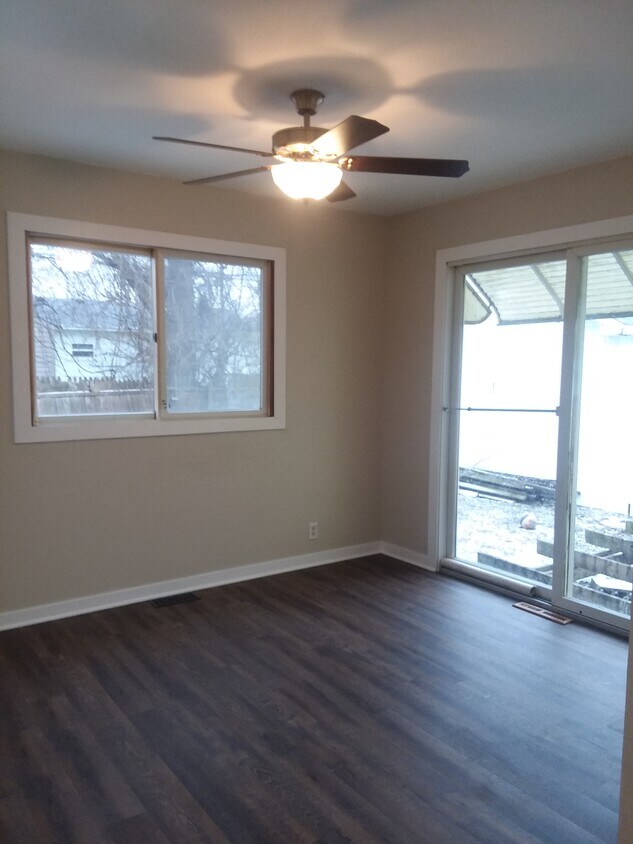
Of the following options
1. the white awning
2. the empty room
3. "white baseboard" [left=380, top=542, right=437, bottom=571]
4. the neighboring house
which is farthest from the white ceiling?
"white baseboard" [left=380, top=542, right=437, bottom=571]

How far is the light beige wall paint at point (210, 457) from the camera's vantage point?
11.3ft

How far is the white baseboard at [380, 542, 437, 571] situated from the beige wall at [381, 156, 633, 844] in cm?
4

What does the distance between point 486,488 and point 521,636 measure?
3.71ft

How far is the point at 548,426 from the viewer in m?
3.81

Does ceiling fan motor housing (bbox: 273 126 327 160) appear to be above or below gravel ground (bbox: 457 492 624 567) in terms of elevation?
above

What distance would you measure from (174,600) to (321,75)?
9.98 ft

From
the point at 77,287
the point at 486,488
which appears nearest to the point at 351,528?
the point at 486,488

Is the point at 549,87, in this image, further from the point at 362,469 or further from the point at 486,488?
the point at 362,469

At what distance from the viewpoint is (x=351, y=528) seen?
190 inches

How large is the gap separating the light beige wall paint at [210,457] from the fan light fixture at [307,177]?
61.5 inches

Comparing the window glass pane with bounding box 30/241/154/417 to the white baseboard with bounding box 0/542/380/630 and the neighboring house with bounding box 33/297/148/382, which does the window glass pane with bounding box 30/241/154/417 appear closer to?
the neighboring house with bounding box 33/297/148/382

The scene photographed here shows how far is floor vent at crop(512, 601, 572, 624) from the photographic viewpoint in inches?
141

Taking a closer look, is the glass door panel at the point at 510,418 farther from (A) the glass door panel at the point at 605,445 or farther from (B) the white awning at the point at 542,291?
(A) the glass door panel at the point at 605,445

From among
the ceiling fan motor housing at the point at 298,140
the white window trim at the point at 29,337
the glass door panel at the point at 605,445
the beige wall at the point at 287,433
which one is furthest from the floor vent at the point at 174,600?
the ceiling fan motor housing at the point at 298,140
